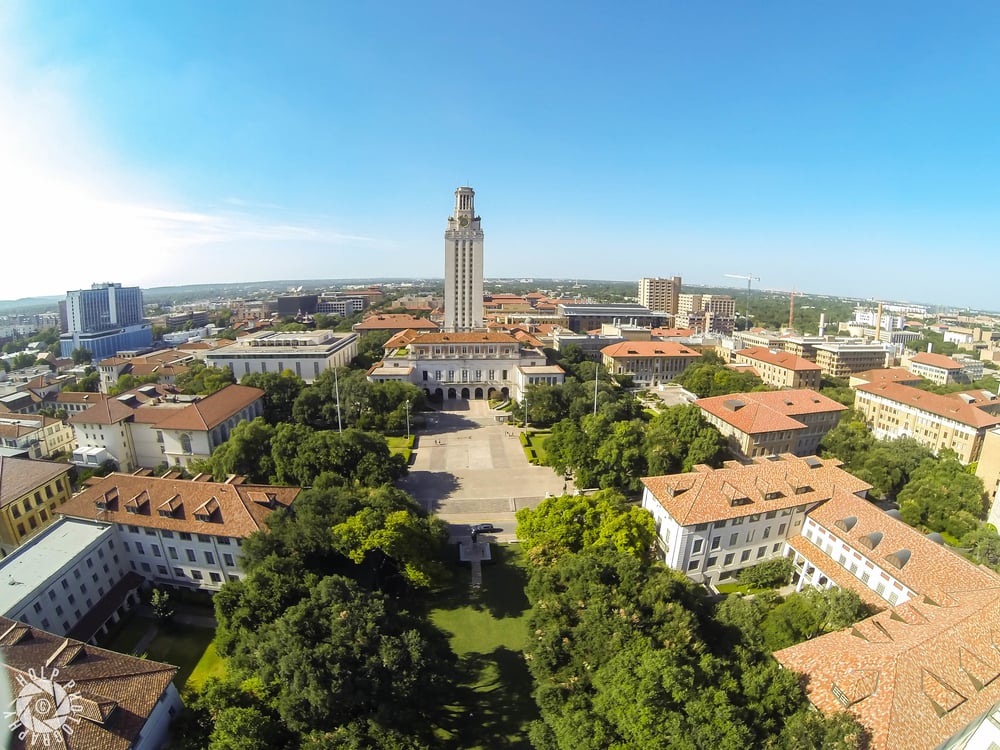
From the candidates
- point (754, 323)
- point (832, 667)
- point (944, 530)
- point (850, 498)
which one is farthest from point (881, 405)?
point (754, 323)

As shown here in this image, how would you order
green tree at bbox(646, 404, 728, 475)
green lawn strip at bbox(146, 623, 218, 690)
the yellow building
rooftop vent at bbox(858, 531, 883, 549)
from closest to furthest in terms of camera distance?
green lawn strip at bbox(146, 623, 218, 690), rooftop vent at bbox(858, 531, 883, 549), the yellow building, green tree at bbox(646, 404, 728, 475)

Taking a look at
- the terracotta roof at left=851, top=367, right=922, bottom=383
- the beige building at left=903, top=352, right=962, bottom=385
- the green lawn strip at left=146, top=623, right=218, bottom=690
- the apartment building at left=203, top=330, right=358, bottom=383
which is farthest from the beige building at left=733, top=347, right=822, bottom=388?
the green lawn strip at left=146, top=623, right=218, bottom=690

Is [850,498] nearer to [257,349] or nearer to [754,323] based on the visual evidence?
[257,349]

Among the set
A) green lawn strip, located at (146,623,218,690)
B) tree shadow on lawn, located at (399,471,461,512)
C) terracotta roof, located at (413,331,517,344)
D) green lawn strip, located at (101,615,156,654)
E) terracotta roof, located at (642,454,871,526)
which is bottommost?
green lawn strip, located at (101,615,156,654)

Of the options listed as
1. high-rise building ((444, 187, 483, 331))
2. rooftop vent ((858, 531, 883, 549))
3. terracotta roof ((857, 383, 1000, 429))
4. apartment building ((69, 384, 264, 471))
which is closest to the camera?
rooftop vent ((858, 531, 883, 549))

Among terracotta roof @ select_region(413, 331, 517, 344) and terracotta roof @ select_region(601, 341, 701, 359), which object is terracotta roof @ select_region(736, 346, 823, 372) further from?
terracotta roof @ select_region(413, 331, 517, 344)

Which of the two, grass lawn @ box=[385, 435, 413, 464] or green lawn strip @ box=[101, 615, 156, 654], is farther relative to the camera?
grass lawn @ box=[385, 435, 413, 464]

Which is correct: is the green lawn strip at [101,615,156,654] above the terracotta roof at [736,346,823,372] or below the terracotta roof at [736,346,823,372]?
below

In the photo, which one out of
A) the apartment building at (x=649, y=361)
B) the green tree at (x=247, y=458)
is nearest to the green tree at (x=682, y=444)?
the green tree at (x=247, y=458)
